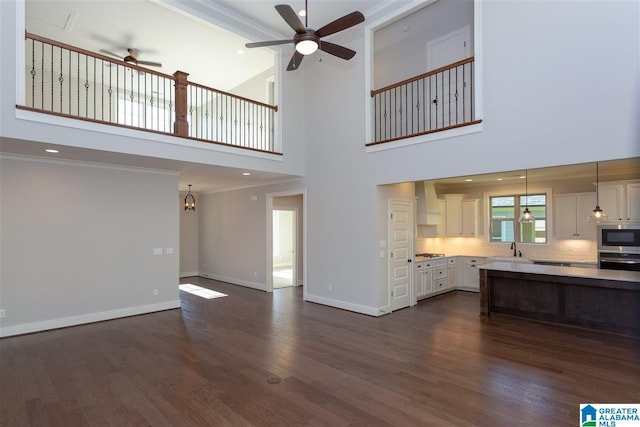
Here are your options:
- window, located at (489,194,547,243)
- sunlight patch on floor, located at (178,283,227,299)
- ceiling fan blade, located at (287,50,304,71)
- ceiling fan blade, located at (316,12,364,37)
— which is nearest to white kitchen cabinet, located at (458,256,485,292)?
window, located at (489,194,547,243)

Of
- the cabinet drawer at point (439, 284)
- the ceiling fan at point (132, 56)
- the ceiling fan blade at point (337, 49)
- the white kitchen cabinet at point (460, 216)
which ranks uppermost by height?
the ceiling fan at point (132, 56)

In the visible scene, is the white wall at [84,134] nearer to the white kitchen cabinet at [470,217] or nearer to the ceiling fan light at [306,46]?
the ceiling fan light at [306,46]

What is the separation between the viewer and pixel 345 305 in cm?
638

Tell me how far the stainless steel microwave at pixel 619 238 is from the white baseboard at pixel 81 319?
26.9 feet

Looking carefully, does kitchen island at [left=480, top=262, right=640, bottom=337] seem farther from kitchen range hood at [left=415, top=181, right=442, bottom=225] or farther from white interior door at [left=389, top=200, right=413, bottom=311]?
kitchen range hood at [left=415, top=181, right=442, bottom=225]

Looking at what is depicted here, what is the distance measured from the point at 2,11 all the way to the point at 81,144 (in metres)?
1.61

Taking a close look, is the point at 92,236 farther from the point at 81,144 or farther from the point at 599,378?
→ the point at 599,378

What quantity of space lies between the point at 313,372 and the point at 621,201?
648 centimetres

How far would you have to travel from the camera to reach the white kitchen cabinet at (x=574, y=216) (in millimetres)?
6973

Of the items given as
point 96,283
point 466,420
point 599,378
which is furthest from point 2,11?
point 599,378

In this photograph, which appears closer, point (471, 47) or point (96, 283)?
point (96, 283)

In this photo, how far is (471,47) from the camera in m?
6.09

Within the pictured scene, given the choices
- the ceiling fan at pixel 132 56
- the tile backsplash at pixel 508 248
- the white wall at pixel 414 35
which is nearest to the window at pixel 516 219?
the tile backsplash at pixel 508 248

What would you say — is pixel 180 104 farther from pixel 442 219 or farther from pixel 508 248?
pixel 508 248
